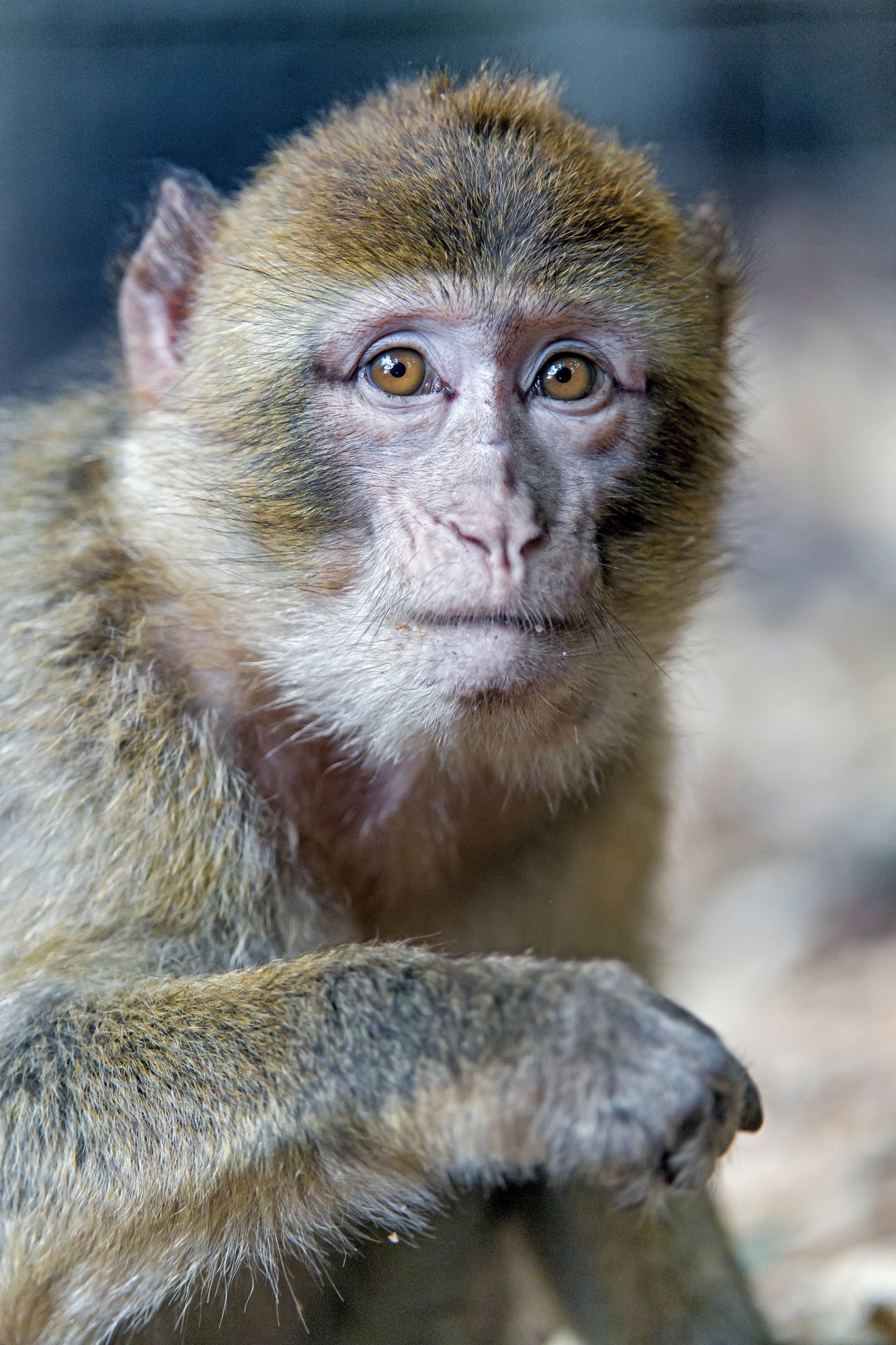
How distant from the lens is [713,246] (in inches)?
160

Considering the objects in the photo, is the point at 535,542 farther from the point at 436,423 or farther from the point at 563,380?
the point at 563,380

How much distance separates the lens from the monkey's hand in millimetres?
2535

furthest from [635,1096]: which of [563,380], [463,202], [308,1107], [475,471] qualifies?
[463,202]

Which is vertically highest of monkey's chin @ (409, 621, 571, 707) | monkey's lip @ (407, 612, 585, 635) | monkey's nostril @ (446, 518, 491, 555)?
monkey's nostril @ (446, 518, 491, 555)

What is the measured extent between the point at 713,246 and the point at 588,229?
0.89m

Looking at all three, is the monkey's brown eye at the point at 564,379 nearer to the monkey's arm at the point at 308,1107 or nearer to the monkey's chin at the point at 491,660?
the monkey's chin at the point at 491,660

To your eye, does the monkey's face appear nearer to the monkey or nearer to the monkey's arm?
the monkey

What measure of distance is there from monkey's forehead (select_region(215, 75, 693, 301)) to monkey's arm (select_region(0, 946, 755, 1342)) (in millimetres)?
1566

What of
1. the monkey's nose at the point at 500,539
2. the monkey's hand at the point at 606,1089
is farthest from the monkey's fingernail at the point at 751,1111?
the monkey's nose at the point at 500,539

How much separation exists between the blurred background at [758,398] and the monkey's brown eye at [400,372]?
1051 mm

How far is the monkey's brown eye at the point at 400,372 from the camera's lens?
3166mm

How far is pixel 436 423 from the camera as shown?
3.11m

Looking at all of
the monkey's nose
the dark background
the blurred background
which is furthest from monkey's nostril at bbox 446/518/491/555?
the dark background

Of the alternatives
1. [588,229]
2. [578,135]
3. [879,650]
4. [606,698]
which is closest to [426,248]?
[588,229]
